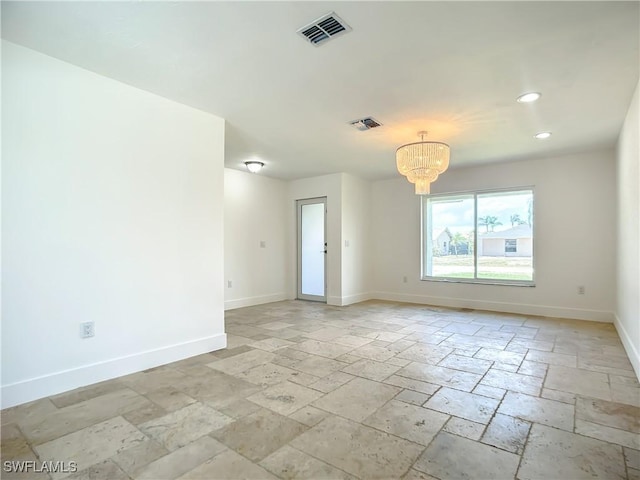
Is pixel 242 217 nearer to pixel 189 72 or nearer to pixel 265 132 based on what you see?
pixel 265 132

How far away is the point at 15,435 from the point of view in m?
1.88

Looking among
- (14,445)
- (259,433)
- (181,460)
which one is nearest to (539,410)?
(259,433)

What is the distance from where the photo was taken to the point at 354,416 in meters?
2.09

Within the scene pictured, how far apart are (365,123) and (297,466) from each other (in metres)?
3.13

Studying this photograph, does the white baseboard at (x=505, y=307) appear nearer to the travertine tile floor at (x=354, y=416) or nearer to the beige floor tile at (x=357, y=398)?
the travertine tile floor at (x=354, y=416)

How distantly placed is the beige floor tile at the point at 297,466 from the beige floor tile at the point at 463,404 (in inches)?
36.6

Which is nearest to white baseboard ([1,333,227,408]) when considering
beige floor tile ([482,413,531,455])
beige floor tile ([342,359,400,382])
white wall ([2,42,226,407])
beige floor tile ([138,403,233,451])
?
white wall ([2,42,226,407])

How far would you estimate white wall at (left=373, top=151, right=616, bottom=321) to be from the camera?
473 centimetres

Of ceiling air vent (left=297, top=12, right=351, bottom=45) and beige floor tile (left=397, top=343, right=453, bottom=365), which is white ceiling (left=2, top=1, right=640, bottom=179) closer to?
ceiling air vent (left=297, top=12, right=351, bottom=45)

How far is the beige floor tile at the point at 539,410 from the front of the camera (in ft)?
6.70

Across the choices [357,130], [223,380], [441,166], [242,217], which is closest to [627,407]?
[441,166]

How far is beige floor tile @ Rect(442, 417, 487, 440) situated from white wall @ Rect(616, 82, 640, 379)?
5.83ft

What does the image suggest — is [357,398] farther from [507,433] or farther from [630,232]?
[630,232]

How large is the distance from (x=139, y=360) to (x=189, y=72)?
7.88ft
